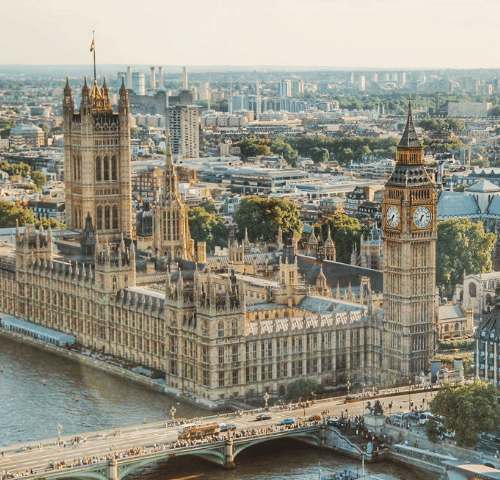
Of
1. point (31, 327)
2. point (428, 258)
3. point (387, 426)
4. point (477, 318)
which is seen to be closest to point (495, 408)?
point (387, 426)

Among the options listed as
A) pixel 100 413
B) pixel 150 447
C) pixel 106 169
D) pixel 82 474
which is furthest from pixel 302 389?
pixel 106 169

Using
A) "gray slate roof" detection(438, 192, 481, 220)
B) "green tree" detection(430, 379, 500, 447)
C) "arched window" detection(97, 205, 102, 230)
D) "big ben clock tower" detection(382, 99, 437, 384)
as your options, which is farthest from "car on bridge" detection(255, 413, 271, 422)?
"gray slate roof" detection(438, 192, 481, 220)

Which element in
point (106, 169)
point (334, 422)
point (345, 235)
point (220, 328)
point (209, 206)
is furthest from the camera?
point (209, 206)

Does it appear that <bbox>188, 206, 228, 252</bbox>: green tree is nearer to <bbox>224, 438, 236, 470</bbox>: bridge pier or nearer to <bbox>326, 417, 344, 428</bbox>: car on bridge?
<bbox>326, 417, 344, 428</bbox>: car on bridge

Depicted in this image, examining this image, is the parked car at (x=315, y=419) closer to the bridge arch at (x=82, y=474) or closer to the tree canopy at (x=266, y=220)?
the bridge arch at (x=82, y=474)

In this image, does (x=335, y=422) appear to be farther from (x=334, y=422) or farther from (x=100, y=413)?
(x=100, y=413)

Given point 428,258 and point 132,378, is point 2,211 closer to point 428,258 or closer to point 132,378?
point 132,378
